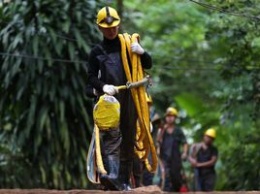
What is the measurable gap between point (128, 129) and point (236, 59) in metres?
5.53

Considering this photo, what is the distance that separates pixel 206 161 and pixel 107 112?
323 inches

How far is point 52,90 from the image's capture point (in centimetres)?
1562

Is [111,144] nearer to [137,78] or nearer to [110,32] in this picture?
[137,78]

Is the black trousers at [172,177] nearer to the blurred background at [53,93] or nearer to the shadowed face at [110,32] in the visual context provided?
the blurred background at [53,93]

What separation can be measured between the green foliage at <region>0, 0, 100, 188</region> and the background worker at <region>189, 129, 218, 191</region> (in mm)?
2219

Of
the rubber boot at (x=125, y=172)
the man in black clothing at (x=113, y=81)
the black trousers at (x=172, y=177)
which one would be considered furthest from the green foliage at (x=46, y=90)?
the man in black clothing at (x=113, y=81)

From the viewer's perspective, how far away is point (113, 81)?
9281 millimetres

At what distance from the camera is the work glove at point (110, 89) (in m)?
9.02

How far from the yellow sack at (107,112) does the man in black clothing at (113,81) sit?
75 millimetres

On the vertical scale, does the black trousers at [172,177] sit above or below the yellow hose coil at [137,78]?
below

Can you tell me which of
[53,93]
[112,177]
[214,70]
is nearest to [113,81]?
[112,177]

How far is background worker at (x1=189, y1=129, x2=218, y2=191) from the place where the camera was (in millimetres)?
16906

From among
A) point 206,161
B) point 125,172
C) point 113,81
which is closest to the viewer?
point 113,81

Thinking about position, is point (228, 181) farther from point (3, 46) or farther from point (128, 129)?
point (128, 129)
